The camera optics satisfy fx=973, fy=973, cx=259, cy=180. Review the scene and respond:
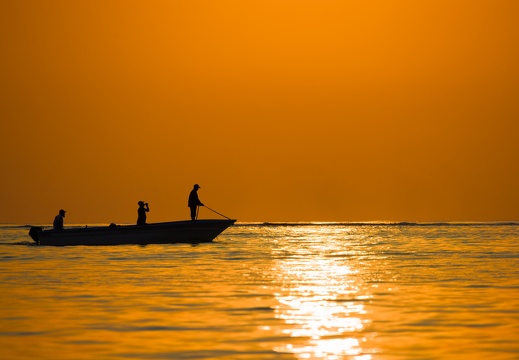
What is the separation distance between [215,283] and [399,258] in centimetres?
1540

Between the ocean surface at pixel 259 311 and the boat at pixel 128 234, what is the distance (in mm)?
15764

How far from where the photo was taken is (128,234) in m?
50.5

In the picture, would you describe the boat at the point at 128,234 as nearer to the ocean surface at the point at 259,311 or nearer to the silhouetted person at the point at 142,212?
the silhouetted person at the point at 142,212

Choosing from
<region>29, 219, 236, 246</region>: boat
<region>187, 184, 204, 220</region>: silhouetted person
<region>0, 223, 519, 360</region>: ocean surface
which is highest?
<region>187, 184, 204, 220</region>: silhouetted person

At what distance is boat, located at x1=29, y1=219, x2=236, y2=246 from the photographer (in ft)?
165

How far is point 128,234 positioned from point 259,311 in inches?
1242

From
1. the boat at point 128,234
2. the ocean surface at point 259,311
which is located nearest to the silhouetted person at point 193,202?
the boat at point 128,234

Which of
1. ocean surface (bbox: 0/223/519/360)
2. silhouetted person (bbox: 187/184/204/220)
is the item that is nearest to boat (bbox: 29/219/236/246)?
silhouetted person (bbox: 187/184/204/220)

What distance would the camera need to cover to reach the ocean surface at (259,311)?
14.8 meters

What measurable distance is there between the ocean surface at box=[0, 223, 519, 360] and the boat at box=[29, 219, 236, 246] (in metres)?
15.8

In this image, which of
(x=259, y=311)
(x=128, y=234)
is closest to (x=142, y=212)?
(x=128, y=234)

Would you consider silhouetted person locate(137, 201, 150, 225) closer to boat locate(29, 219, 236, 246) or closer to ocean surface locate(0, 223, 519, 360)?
boat locate(29, 219, 236, 246)

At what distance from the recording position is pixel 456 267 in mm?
32875

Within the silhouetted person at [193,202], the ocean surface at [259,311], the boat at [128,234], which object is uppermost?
the silhouetted person at [193,202]
